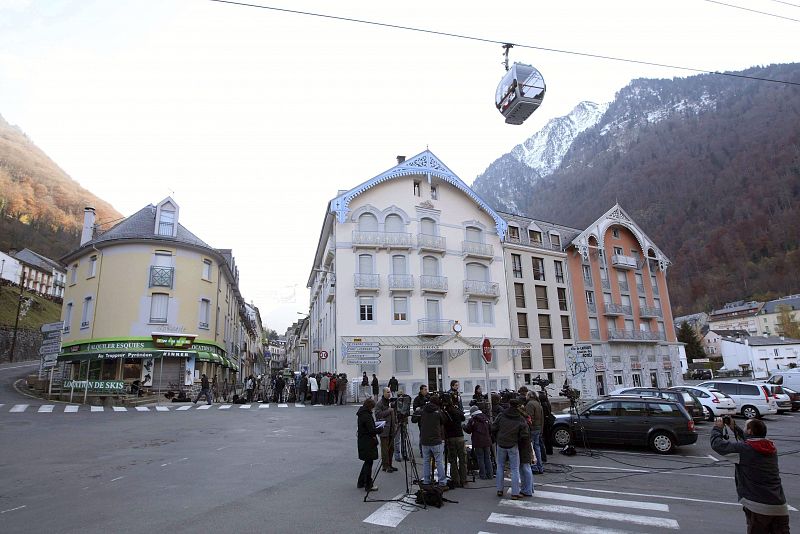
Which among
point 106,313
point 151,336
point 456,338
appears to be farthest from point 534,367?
point 106,313

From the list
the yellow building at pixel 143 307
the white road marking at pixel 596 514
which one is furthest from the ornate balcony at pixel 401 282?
the white road marking at pixel 596 514

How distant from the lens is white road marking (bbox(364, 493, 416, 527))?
7.02 meters

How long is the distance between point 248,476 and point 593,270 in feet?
131

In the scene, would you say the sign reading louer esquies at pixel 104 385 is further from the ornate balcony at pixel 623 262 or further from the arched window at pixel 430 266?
the ornate balcony at pixel 623 262

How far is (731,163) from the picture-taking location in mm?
160875

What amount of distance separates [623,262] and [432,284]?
2168 centimetres

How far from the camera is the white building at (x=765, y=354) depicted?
72125 millimetres

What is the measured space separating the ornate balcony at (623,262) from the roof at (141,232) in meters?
35.3

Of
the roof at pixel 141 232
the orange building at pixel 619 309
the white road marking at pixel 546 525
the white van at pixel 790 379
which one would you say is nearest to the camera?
the white road marking at pixel 546 525

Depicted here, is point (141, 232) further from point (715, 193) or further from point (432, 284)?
point (715, 193)

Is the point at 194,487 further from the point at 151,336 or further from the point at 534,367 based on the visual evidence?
the point at 534,367

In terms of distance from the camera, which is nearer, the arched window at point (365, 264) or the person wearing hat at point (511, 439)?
the person wearing hat at point (511, 439)

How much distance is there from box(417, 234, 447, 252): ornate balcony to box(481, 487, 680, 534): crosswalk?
85.4 feet

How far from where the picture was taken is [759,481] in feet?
16.9
